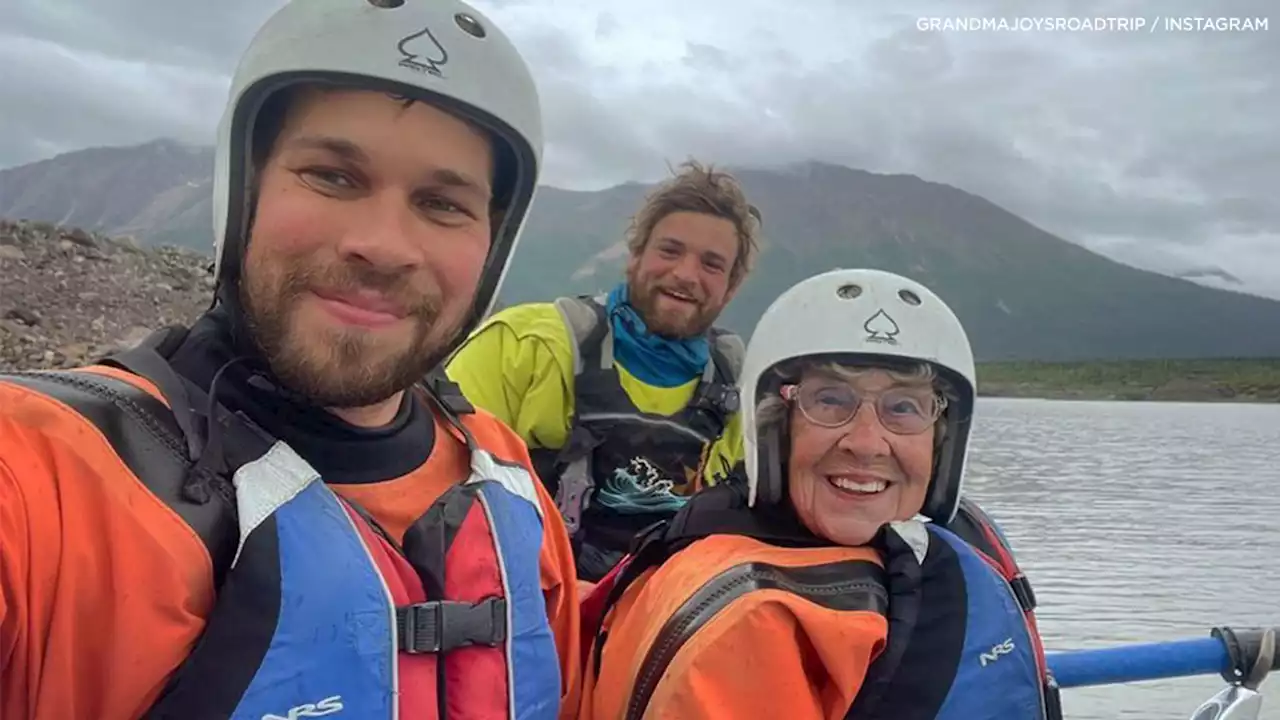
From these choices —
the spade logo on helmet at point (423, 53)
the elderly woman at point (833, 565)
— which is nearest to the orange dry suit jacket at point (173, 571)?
the elderly woman at point (833, 565)

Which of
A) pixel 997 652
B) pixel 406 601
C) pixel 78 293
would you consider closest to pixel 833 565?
pixel 997 652

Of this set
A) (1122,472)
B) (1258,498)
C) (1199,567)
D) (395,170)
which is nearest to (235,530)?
(395,170)

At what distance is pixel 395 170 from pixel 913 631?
5.15ft

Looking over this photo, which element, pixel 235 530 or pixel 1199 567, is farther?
pixel 1199 567

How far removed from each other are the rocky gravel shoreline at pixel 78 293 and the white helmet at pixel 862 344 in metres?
10.2

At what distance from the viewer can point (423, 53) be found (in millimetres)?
1869

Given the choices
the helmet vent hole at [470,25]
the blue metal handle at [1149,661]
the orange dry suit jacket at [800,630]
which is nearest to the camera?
the helmet vent hole at [470,25]

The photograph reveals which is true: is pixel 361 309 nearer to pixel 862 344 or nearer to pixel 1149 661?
pixel 862 344

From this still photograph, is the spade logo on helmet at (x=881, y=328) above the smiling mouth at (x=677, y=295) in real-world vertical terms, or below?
below

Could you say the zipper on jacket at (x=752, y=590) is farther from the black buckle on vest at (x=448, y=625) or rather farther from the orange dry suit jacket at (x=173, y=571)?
the black buckle on vest at (x=448, y=625)

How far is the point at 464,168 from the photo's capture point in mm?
1928

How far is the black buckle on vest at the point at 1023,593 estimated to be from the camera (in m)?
2.78

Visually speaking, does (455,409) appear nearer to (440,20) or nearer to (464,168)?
(464,168)

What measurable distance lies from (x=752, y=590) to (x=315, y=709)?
1.03 m
